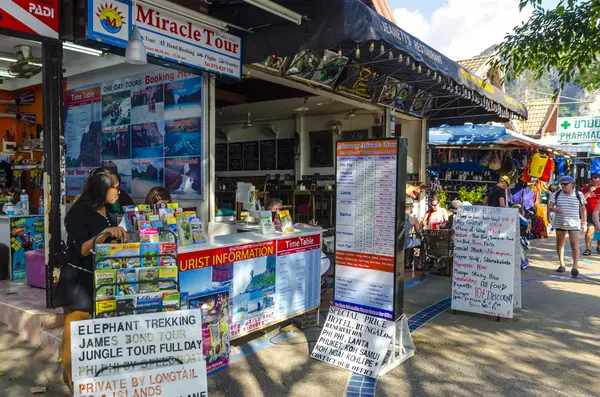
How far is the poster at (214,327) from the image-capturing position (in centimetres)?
358

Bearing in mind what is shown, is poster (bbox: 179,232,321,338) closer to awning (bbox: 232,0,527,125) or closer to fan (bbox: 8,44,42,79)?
awning (bbox: 232,0,527,125)

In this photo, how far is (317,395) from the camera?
11.0 ft

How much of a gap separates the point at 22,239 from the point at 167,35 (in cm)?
335

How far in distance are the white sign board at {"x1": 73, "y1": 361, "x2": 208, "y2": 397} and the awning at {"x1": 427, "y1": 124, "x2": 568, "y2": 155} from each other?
32.8 ft

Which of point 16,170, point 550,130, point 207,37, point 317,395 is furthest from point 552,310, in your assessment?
point 550,130

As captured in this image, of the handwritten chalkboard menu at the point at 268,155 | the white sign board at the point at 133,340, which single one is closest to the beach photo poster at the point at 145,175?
the white sign board at the point at 133,340

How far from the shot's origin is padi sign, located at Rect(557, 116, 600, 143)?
19.8 meters

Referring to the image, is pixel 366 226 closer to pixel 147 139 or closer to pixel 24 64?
pixel 147 139

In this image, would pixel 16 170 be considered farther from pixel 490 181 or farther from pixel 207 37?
pixel 490 181

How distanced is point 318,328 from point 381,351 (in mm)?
1206

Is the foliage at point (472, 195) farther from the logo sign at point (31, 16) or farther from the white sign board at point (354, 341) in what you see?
the logo sign at point (31, 16)

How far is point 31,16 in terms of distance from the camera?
3.94 m

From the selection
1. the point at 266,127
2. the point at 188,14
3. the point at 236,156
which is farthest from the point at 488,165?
the point at 188,14

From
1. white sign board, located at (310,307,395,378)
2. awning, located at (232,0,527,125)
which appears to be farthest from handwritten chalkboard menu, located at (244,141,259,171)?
white sign board, located at (310,307,395,378)
